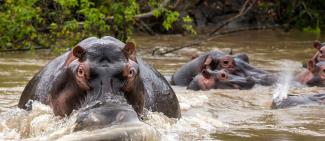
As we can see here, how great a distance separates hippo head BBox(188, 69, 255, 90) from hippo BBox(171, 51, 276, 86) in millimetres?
136

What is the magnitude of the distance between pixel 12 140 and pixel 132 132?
1.12 m

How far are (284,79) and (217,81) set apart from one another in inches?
34.7

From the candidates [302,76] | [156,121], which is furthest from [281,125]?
[302,76]

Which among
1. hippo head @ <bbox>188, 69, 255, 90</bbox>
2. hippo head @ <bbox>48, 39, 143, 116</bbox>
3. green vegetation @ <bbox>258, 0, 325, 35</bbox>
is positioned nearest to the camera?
hippo head @ <bbox>48, 39, 143, 116</bbox>

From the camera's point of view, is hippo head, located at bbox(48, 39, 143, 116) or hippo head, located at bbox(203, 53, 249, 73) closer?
hippo head, located at bbox(48, 39, 143, 116)

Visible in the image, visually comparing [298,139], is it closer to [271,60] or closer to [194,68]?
[194,68]

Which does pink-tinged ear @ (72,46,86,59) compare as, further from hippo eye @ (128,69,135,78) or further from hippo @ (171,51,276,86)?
hippo @ (171,51,276,86)

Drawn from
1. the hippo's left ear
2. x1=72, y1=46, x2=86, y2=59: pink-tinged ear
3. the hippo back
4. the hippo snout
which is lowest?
the hippo's left ear

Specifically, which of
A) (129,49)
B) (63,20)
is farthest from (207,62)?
(129,49)

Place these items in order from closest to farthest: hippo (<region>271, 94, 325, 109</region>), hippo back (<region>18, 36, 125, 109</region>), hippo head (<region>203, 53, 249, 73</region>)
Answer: hippo back (<region>18, 36, 125, 109</region>)
hippo (<region>271, 94, 325, 109</region>)
hippo head (<region>203, 53, 249, 73</region>)

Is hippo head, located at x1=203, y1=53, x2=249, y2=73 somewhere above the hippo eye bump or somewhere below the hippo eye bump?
below

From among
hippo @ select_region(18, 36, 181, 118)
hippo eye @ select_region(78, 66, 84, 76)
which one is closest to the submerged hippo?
hippo @ select_region(18, 36, 181, 118)

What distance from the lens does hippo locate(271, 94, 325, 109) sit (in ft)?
20.5

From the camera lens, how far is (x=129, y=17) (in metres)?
10.4
